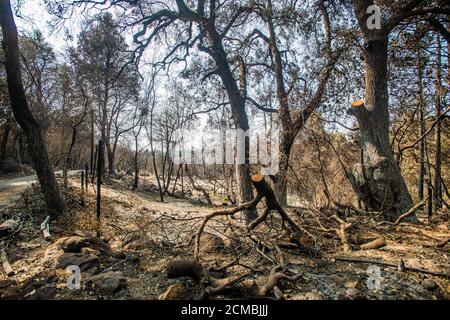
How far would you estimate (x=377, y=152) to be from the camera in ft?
16.6

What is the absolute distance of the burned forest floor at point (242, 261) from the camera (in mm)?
2639

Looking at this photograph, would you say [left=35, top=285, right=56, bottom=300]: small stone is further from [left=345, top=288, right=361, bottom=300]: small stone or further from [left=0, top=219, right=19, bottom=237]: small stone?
[left=345, top=288, right=361, bottom=300]: small stone

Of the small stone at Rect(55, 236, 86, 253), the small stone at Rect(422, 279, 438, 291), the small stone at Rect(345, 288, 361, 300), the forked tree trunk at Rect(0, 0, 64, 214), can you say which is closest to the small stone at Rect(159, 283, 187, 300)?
the small stone at Rect(345, 288, 361, 300)

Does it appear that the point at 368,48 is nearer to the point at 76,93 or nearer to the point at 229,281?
the point at 229,281

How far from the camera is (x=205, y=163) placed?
18406mm

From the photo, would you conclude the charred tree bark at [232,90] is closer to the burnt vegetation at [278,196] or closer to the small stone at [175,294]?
the burnt vegetation at [278,196]

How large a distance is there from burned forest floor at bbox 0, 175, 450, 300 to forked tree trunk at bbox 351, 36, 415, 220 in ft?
1.75

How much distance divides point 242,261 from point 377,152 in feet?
12.1

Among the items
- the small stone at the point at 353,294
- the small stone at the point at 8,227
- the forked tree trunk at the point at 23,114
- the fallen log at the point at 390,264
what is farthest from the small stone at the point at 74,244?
the fallen log at the point at 390,264

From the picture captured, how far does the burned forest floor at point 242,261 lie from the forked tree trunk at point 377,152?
534mm

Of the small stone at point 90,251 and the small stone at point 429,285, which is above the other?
the small stone at point 429,285

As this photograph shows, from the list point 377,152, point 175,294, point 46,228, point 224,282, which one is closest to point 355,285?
point 224,282

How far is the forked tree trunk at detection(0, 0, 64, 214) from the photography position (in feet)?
17.4
